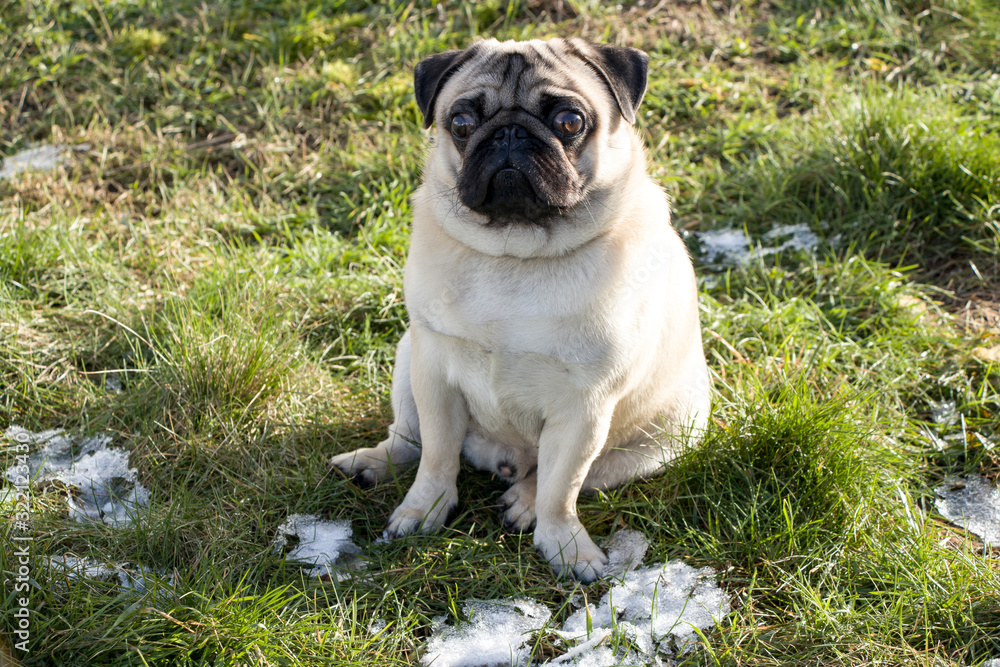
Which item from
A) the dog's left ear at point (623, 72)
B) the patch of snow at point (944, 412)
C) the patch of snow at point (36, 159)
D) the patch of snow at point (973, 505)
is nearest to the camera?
the dog's left ear at point (623, 72)

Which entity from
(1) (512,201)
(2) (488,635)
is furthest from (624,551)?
(1) (512,201)

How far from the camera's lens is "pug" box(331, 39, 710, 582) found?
2916 mm

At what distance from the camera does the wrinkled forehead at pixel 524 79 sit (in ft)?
9.77

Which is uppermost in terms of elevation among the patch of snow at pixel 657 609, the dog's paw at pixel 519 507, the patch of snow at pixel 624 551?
the dog's paw at pixel 519 507

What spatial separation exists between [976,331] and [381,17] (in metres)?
4.82

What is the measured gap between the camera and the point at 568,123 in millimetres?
2945

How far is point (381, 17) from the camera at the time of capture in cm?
642

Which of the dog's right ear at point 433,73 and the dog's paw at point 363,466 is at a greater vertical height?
the dog's right ear at point 433,73

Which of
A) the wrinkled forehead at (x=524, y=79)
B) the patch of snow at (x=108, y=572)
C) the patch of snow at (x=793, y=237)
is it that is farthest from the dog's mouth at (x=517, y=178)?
the patch of snow at (x=793, y=237)

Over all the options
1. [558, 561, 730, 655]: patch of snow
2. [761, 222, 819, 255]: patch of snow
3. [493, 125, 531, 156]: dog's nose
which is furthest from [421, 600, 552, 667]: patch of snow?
[761, 222, 819, 255]: patch of snow

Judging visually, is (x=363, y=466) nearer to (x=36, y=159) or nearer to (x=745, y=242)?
(x=745, y=242)

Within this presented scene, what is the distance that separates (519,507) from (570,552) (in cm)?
32

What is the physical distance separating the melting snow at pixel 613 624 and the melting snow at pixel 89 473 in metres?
1.42

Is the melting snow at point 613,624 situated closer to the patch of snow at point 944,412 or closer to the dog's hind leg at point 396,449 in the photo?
the dog's hind leg at point 396,449
